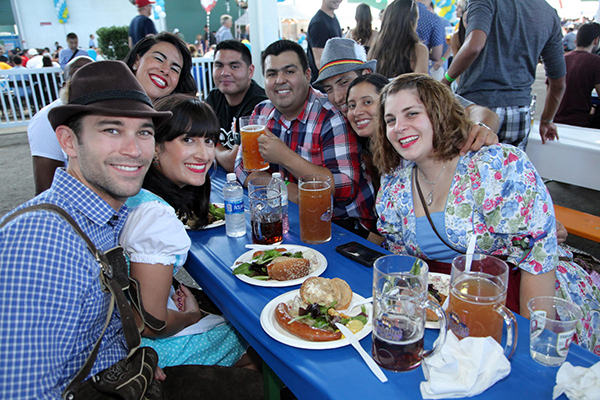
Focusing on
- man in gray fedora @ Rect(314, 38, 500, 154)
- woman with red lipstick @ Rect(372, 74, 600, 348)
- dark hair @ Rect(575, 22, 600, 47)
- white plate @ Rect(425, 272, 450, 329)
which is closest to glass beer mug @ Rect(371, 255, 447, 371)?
white plate @ Rect(425, 272, 450, 329)

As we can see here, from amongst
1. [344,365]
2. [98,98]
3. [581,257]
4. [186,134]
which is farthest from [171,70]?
[581,257]

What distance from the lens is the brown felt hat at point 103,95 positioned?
49.3 inches

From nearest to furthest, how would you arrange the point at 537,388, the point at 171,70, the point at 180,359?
the point at 537,388 < the point at 180,359 < the point at 171,70

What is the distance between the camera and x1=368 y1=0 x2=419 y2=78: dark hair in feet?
12.0

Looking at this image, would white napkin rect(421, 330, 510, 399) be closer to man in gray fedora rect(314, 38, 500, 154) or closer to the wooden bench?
man in gray fedora rect(314, 38, 500, 154)

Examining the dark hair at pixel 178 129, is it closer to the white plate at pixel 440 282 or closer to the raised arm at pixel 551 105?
the white plate at pixel 440 282

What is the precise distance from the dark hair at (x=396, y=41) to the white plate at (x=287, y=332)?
118 inches

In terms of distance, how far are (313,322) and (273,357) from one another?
170 mm

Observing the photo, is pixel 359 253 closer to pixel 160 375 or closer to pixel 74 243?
pixel 160 375

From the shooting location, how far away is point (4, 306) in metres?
0.99

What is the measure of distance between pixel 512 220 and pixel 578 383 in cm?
80

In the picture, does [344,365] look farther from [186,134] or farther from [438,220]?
[186,134]

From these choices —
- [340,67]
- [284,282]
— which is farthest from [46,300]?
[340,67]

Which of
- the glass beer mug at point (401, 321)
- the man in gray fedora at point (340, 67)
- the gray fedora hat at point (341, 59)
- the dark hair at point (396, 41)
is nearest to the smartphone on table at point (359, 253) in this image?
the glass beer mug at point (401, 321)
